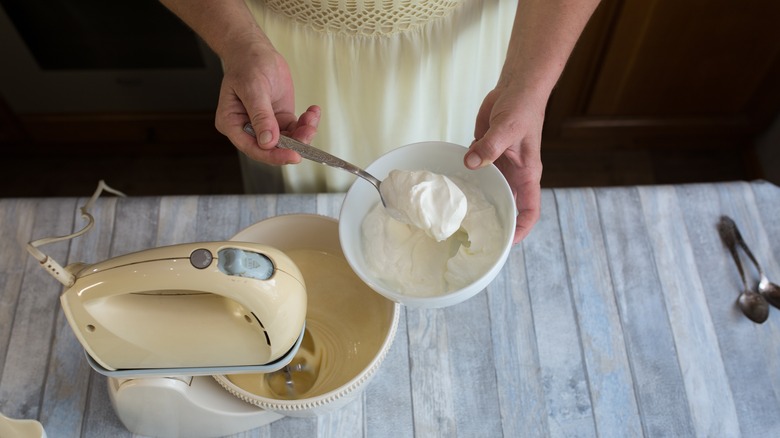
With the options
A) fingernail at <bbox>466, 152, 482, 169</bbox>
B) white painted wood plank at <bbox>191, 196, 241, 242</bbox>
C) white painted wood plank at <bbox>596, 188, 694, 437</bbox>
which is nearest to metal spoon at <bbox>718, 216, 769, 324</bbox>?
white painted wood plank at <bbox>596, 188, 694, 437</bbox>

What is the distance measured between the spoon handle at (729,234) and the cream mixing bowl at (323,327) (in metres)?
0.52

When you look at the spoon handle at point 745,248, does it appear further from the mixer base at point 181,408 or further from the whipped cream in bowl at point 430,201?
the mixer base at point 181,408

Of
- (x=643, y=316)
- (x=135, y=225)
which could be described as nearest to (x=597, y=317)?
(x=643, y=316)

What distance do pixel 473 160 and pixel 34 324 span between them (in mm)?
640

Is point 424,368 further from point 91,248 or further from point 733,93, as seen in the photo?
point 733,93

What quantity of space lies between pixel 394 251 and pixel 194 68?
1.14 metres

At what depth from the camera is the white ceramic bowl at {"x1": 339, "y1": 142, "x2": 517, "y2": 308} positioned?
29.4 inches

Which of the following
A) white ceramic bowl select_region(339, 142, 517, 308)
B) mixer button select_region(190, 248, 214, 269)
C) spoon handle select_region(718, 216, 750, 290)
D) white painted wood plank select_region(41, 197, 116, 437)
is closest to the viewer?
mixer button select_region(190, 248, 214, 269)

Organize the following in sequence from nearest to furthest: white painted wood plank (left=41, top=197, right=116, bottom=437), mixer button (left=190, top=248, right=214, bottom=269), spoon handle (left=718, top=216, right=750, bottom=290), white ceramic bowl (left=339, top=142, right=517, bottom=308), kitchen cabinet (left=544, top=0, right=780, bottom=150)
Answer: mixer button (left=190, top=248, right=214, bottom=269)
white ceramic bowl (left=339, top=142, right=517, bottom=308)
white painted wood plank (left=41, top=197, right=116, bottom=437)
spoon handle (left=718, top=216, right=750, bottom=290)
kitchen cabinet (left=544, top=0, right=780, bottom=150)

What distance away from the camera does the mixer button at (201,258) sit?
0.64m

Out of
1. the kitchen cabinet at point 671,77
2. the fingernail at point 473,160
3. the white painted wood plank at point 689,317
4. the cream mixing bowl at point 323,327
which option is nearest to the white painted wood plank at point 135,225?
the cream mixing bowl at point 323,327

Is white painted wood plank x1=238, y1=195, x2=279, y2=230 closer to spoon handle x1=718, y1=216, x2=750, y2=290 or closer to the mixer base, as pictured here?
the mixer base

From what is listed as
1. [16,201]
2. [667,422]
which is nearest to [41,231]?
[16,201]

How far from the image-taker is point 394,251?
0.79 meters
